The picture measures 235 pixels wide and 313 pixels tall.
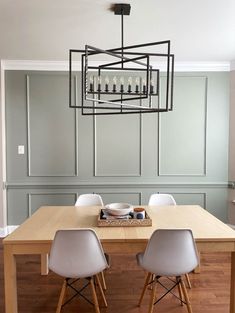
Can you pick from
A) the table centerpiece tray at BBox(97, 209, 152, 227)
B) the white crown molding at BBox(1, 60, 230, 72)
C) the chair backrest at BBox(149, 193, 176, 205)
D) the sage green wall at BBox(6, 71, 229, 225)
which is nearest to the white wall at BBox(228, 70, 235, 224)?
the sage green wall at BBox(6, 71, 229, 225)

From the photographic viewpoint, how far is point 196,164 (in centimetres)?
423

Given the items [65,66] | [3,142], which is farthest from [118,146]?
[3,142]

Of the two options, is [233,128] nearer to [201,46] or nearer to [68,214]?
[201,46]

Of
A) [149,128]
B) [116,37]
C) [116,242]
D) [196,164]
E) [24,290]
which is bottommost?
[24,290]

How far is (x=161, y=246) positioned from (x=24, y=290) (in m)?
1.54

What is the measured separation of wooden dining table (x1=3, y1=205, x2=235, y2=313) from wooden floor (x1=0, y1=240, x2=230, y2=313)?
0.40 meters

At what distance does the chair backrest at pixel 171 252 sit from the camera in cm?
191

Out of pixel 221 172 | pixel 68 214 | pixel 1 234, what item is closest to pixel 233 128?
pixel 221 172

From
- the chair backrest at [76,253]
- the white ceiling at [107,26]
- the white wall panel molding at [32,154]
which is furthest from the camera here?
the white wall panel molding at [32,154]

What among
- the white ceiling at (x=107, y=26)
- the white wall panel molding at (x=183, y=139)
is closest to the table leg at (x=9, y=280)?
the white ceiling at (x=107, y=26)

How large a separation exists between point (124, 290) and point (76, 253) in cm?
100

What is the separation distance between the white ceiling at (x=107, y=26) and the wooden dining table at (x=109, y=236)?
1.92 meters

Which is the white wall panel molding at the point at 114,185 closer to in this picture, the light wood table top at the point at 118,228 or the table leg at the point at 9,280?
the light wood table top at the point at 118,228

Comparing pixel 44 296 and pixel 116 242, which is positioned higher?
pixel 116 242
